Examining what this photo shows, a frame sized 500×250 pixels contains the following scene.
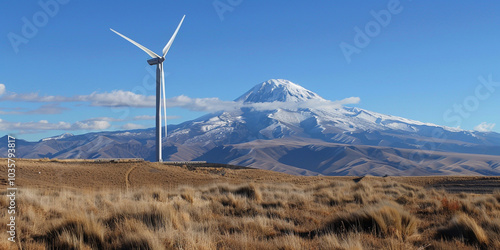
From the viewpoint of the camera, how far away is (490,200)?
61.0 feet

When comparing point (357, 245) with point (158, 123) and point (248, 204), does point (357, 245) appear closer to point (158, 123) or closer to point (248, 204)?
point (248, 204)

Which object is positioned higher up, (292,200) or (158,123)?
(158,123)

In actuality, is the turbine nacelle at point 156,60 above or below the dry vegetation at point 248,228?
above

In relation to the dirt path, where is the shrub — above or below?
below

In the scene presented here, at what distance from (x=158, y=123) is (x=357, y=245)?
2160 inches

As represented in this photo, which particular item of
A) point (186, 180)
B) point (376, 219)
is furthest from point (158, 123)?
point (376, 219)

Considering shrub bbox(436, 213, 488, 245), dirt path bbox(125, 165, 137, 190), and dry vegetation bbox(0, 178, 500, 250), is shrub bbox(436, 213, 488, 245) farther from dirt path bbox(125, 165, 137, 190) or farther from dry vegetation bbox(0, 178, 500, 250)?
dirt path bbox(125, 165, 137, 190)

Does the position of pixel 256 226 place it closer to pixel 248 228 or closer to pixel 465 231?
pixel 248 228

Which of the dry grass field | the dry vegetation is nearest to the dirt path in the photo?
the dry grass field

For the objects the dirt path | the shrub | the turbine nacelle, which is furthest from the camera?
the turbine nacelle

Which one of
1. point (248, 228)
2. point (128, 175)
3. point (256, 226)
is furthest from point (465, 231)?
point (128, 175)

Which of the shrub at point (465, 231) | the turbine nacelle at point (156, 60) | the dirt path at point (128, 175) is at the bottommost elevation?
the shrub at point (465, 231)

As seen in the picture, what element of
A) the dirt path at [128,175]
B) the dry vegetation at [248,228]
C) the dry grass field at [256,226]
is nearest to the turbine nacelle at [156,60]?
the dirt path at [128,175]

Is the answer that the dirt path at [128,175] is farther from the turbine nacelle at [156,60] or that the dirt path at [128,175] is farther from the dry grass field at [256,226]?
the turbine nacelle at [156,60]
